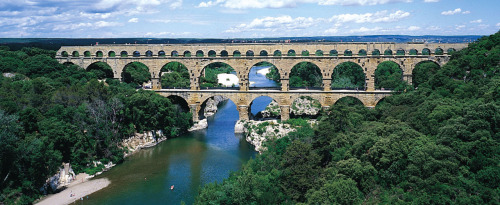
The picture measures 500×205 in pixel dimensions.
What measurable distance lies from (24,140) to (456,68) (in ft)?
109

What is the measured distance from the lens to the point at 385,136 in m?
22.8

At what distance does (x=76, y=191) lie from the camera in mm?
27547

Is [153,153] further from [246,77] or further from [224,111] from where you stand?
[224,111]

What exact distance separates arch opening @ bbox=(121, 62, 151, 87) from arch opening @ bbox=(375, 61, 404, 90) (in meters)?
28.0

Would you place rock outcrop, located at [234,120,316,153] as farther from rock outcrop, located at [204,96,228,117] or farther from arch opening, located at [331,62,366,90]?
arch opening, located at [331,62,366,90]

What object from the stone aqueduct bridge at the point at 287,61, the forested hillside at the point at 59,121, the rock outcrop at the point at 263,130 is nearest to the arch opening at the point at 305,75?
the stone aqueduct bridge at the point at 287,61

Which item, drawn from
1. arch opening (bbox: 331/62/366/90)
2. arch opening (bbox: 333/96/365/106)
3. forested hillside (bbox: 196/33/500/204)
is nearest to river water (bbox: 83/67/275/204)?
forested hillside (bbox: 196/33/500/204)

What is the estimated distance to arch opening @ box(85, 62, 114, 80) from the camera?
46.6m

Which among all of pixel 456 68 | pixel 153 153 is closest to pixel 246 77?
pixel 153 153

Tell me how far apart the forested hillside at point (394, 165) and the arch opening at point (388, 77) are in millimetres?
14878

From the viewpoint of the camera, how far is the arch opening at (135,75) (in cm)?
4844

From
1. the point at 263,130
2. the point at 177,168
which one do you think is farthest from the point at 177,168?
A: the point at 263,130

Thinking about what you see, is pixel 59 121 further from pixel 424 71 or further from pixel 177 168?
pixel 424 71

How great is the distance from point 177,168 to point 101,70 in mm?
21336
